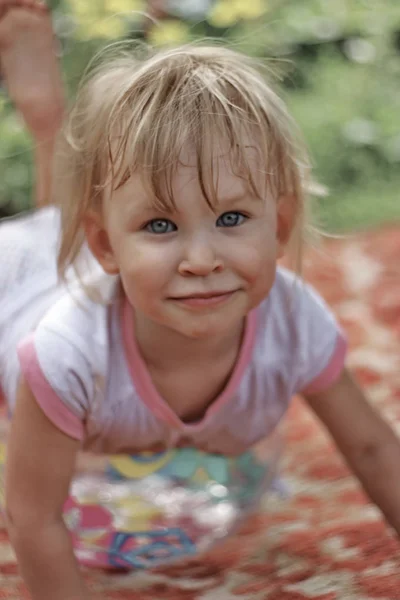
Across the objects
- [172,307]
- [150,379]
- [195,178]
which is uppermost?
[195,178]

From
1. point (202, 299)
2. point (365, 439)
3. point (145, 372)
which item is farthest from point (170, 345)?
point (365, 439)

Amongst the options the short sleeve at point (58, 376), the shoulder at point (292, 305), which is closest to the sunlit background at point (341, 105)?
the shoulder at point (292, 305)

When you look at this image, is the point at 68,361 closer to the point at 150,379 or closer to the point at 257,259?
the point at 150,379

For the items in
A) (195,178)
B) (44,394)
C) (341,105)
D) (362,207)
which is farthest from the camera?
(341,105)

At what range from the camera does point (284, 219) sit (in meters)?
1.03

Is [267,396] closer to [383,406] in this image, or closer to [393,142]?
[383,406]

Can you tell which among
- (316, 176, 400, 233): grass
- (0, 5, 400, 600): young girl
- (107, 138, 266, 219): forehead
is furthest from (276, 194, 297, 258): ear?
(316, 176, 400, 233): grass

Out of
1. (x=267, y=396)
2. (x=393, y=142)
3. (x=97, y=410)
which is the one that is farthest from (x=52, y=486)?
(x=393, y=142)

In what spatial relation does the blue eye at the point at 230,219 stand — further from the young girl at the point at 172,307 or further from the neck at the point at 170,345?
the neck at the point at 170,345

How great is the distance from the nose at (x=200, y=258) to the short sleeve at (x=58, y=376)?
17 centimetres

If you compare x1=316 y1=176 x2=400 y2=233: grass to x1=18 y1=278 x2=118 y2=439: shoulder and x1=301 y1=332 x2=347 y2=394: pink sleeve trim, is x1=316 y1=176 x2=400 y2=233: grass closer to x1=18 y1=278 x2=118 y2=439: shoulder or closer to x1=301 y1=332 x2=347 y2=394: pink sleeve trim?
x1=301 y1=332 x2=347 y2=394: pink sleeve trim

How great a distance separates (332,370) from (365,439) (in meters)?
0.08

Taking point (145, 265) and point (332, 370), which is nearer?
point (145, 265)

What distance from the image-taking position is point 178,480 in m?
1.32
